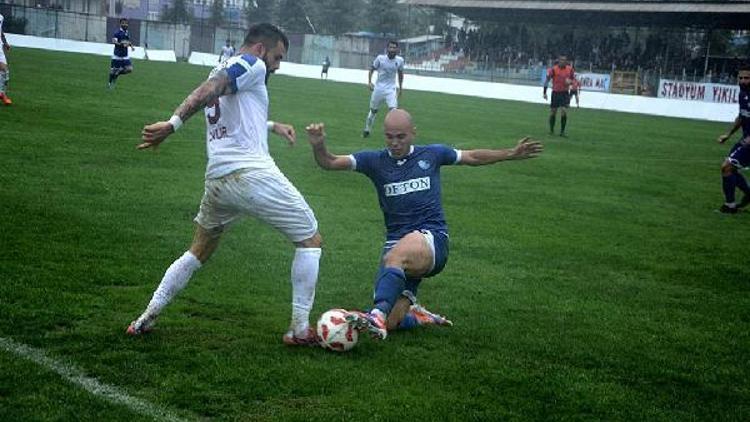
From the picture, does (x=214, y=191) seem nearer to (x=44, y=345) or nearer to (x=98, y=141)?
(x=44, y=345)

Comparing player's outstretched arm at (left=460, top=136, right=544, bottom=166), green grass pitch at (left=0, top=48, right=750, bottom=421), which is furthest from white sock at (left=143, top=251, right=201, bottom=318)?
player's outstretched arm at (left=460, top=136, right=544, bottom=166)

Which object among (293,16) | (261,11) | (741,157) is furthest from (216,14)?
(741,157)

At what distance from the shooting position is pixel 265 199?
6.28m

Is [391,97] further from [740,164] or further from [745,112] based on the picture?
[740,164]

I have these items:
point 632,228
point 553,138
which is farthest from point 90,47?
point 632,228

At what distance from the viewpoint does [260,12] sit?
99562 millimetres

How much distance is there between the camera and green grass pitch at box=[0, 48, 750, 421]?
18.3 ft

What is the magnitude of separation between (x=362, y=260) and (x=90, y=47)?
62964mm

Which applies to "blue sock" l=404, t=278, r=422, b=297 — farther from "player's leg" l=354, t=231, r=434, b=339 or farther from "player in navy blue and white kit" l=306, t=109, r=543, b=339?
"player's leg" l=354, t=231, r=434, b=339

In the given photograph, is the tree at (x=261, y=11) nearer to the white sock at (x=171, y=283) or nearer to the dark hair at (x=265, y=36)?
the dark hair at (x=265, y=36)

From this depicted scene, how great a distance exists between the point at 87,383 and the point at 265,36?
2602 millimetres

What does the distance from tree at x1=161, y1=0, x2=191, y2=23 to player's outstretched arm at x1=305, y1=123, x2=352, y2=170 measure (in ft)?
300

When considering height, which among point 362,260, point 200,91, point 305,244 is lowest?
point 362,260

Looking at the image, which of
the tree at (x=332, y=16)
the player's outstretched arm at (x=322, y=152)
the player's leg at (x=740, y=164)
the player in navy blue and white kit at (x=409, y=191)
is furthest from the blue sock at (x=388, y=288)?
the tree at (x=332, y=16)
